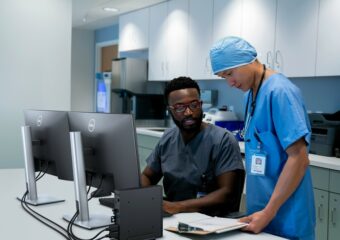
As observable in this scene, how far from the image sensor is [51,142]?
1.96 metres

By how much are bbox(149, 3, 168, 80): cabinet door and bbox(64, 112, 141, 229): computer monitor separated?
3.40m

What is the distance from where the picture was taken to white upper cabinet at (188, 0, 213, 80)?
14.2 ft

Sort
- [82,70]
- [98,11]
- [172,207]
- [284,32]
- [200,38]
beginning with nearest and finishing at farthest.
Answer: [172,207]
[284,32]
[200,38]
[98,11]
[82,70]

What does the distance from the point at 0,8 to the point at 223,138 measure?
222cm

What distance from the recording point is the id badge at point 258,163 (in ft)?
5.43

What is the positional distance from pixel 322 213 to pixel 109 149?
1806 mm

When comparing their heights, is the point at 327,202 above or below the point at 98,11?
below

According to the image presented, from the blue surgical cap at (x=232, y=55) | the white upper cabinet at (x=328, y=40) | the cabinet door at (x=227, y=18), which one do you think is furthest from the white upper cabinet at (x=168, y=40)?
the blue surgical cap at (x=232, y=55)

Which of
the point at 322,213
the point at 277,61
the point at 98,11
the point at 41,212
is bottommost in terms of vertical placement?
the point at 322,213

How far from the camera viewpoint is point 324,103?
3490 mm

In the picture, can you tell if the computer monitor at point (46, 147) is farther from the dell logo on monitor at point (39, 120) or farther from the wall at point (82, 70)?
the wall at point (82, 70)

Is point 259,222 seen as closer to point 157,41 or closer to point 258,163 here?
point 258,163

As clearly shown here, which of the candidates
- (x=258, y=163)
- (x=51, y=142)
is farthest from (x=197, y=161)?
(x=51, y=142)

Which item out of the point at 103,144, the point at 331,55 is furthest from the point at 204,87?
the point at 103,144
